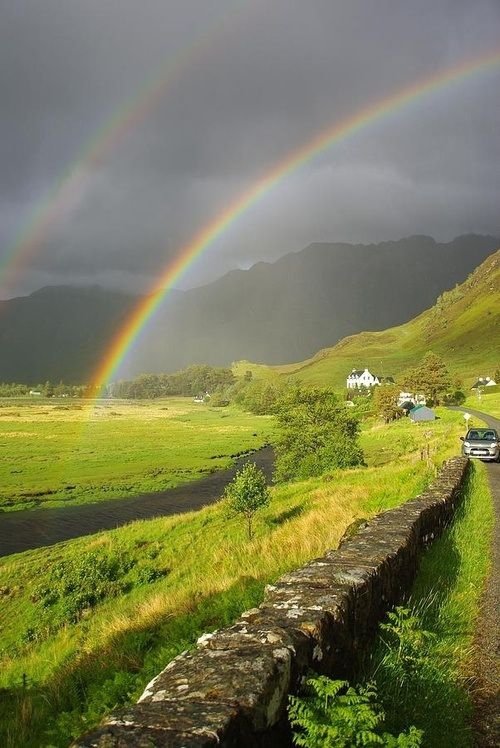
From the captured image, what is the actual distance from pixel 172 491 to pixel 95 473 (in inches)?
652

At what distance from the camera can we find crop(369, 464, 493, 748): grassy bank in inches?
198

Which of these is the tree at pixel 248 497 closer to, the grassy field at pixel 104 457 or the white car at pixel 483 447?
the white car at pixel 483 447

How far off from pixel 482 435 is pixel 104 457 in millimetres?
67563

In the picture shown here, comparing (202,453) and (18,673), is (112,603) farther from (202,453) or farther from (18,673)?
(202,453)

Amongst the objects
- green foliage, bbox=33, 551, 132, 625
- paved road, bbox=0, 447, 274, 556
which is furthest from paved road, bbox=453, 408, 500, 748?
paved road, bbox=0, 447, 274, 556

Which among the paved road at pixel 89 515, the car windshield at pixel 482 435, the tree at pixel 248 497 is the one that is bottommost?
the paved road at pixel 89 515

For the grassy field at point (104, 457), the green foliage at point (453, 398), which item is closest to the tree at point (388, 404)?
the green foliage at point (453, 398)

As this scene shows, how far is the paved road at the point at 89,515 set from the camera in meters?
43.1

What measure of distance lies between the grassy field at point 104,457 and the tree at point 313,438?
50.4 feet

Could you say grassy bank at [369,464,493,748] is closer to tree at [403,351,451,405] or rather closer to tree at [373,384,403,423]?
tree at [373,384,403,423]

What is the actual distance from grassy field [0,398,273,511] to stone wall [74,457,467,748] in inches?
2127

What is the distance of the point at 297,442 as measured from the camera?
58344 millimetres

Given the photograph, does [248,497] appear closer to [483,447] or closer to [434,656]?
[483,447]

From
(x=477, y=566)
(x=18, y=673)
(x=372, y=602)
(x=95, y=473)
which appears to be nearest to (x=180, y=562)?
(x=18, y=673)
